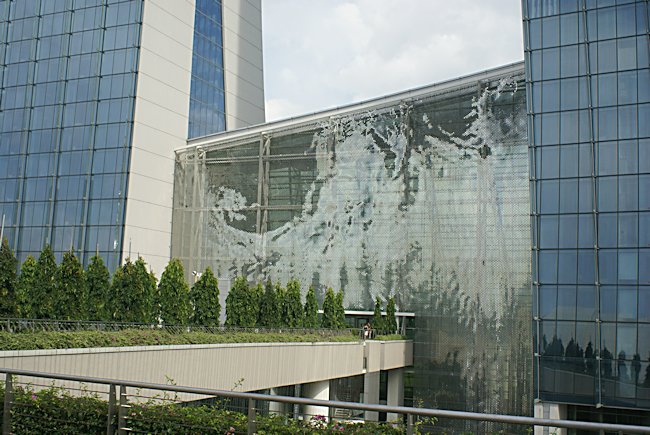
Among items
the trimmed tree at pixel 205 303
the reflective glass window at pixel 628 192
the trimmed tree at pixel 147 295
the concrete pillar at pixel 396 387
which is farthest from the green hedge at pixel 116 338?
the reflective glass window at pixel 628 192

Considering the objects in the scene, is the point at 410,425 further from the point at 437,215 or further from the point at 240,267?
the point at 240,267

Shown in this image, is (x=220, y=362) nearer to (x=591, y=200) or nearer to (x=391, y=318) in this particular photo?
(x=391, y=318)

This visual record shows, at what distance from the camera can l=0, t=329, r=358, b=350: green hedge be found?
15547mm

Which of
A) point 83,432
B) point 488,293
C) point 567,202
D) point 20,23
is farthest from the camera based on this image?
point 20,23

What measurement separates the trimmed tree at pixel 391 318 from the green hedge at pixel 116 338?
923cm

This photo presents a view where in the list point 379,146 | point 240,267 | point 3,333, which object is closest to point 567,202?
point 379,146

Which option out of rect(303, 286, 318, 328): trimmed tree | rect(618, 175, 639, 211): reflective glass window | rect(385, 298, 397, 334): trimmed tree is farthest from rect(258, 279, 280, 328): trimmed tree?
rect(618, 175, 639, 211): reflective glass window

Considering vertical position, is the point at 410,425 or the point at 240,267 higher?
the point at 240,267

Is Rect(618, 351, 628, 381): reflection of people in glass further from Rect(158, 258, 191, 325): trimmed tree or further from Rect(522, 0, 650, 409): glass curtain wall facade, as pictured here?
Rect(158, 258, 191, 325): trimmed tree

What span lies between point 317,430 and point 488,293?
88.6ft

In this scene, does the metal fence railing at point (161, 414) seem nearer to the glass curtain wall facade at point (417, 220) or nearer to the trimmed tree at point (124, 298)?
the trimmed tree at point (124, 298)

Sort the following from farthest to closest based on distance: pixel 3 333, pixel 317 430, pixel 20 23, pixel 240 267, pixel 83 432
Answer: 1. pixel 20 23
2. pixel 240 267
3. pixel 3 333
4. pixel 83 432
5. pixel 317 430

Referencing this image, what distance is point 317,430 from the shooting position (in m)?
7.22

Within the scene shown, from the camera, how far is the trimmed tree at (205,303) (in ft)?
96.3
